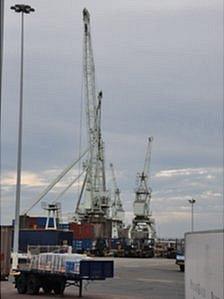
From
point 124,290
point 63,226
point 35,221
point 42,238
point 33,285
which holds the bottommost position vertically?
point 124,290

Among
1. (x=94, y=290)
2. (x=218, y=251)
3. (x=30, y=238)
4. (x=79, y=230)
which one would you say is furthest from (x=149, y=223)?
(x=218, y=251)

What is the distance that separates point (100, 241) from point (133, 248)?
7966 mm

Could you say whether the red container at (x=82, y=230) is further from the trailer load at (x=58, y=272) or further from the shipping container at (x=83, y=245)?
Result: the trailer load at (x=58, y=272)

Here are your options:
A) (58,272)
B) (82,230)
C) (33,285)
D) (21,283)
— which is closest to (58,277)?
(58,272)

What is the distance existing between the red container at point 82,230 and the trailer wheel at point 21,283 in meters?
79.4

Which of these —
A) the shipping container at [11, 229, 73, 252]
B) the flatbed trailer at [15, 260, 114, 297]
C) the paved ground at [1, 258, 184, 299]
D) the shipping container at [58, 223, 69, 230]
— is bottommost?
the paved ground at [1, 258, 184, 299]

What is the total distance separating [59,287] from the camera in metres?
30.1

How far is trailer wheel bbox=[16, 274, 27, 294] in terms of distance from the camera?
29684 millimetres

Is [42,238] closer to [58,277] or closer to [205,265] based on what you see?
[58,277]

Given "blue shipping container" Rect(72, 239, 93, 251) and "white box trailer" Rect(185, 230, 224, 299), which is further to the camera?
"blue shipping container" Rect(72, 239, 93, 251)

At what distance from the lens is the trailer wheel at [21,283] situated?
29.7 m

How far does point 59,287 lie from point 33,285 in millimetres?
1299

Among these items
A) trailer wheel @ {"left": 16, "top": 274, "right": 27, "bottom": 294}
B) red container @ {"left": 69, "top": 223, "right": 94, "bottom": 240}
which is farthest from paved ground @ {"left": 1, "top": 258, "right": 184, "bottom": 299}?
red container @ {"left": 69, "top": 223, "right": 94, "bottom": 240}

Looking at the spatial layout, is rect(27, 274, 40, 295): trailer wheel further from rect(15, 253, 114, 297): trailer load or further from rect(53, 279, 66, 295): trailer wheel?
rect(53, 279, 66, 295): trailer wheel
